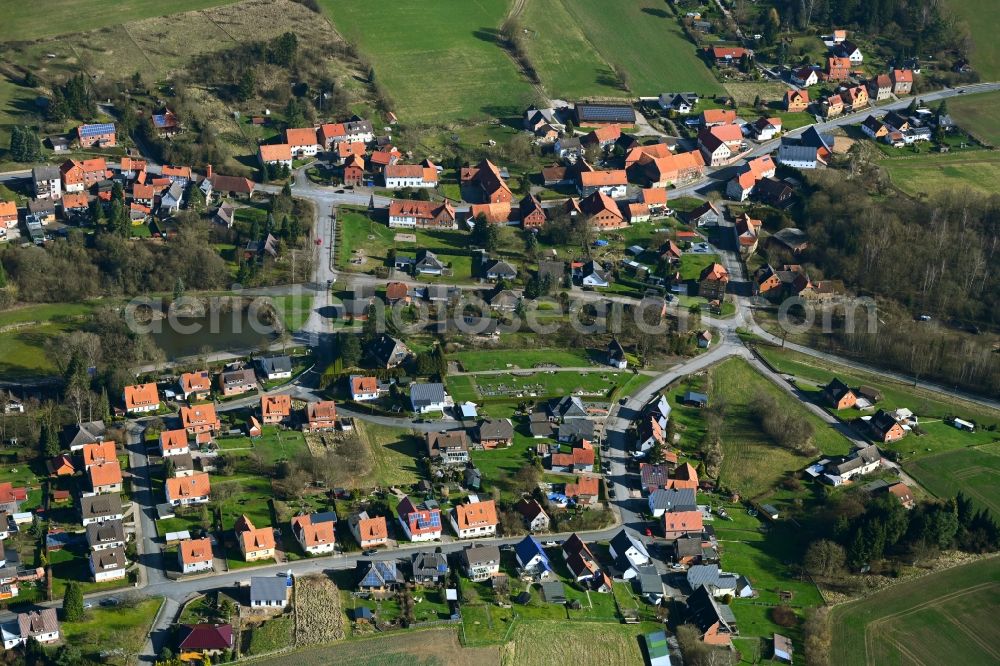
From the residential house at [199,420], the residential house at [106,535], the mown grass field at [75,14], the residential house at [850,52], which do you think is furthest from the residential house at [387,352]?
the residential house at [850,52]

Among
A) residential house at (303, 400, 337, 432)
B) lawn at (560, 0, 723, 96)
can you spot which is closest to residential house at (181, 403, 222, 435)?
residential house at (303, 400, 337, 432)

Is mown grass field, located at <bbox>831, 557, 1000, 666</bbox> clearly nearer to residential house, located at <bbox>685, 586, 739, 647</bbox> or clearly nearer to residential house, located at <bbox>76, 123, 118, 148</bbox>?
residential house, located at <bbox>685, 586, 739, 647</bbox>

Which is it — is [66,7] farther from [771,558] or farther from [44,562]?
[771,558]

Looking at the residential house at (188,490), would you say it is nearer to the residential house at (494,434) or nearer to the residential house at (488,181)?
the residential house at (494,434)

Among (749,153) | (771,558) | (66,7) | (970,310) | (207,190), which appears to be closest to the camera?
(771,558)

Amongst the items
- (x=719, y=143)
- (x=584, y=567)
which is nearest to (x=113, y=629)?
(x=584, y=567)

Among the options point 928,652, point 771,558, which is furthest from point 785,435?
point 928,652
